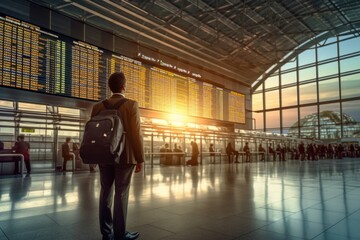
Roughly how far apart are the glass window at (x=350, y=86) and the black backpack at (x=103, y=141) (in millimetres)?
29494

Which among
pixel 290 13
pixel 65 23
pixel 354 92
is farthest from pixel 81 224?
pixel 354 92

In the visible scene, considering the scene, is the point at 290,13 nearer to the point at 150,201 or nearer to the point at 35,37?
the point at 35,37

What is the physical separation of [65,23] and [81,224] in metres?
11.2

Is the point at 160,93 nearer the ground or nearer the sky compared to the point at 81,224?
nearer the sky

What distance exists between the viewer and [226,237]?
2.09m

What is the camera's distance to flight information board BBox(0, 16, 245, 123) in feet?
23.2

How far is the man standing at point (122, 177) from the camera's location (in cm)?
206

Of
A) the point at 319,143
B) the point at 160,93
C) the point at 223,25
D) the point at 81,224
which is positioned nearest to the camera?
the point at 81,224

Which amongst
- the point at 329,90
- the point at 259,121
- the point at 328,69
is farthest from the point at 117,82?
the point at 259,121

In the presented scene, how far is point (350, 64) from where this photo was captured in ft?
85.5

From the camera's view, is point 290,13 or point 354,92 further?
point 354,92

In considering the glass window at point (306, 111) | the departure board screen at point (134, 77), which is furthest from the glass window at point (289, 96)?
the departure board screen at point (134, 77)

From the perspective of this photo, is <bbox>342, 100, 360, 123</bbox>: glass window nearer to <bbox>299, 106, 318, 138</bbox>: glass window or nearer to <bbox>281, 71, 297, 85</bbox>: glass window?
<bbox>299, 106, 318, 138</bbox>: glass window

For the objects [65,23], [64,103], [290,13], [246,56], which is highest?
[290,13]
